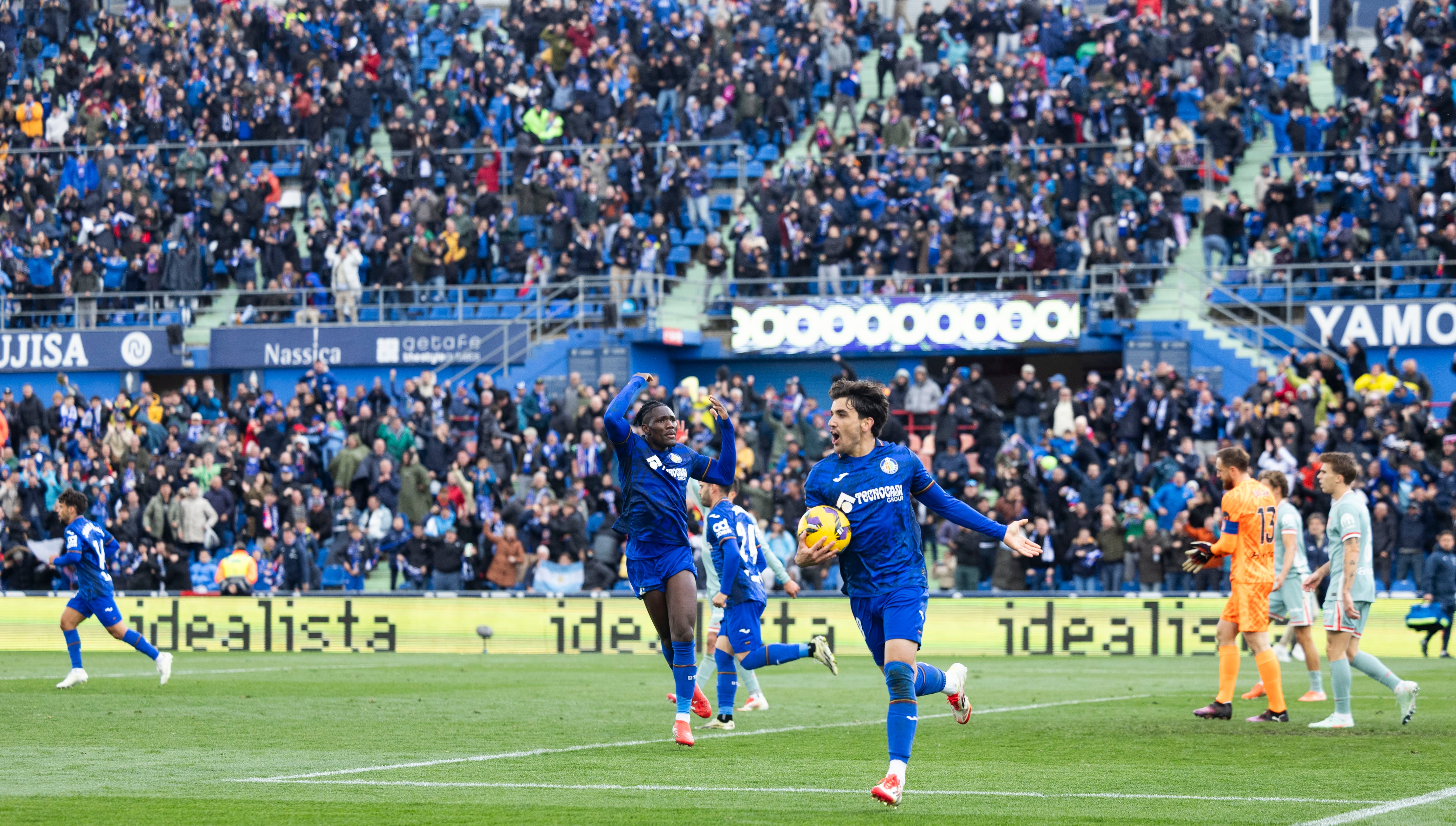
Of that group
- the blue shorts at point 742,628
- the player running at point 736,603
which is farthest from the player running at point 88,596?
the blue shorts at point 742,628

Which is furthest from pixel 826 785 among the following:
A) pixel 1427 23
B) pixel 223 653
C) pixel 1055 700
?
pixel 1427 23

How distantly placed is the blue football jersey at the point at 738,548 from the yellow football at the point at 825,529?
487 centimetres

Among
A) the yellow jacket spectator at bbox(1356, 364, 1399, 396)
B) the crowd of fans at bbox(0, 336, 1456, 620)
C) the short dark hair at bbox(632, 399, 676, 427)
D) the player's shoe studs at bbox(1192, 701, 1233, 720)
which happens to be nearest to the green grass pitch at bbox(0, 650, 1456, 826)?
the player's shoe studs at bbox(1192, 701, 1233, 720)

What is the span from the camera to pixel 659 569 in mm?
12406

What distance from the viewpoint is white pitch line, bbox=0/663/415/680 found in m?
20.1

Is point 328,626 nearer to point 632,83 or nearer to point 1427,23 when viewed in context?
point 632,83

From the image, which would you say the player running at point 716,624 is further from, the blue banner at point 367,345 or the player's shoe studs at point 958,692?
the blue banner at point 367,345

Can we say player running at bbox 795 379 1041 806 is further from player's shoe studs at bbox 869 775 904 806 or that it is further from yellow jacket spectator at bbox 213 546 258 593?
yellow jacket spectator at bbox 213 546 258 593

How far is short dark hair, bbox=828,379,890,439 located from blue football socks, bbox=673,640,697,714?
317 cm

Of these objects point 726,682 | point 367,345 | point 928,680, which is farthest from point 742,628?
point 367,345

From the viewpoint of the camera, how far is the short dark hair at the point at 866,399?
9500 millimetres

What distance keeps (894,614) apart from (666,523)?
3.19 meters

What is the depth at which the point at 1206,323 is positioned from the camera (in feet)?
105

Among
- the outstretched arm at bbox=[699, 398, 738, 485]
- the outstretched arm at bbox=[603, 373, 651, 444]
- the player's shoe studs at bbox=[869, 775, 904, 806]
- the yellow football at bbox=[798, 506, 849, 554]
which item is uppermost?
the outstretched arm at bbox=[603, 373, 651, 444]
